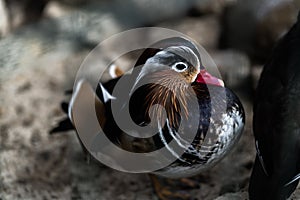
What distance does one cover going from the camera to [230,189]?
2.45 m

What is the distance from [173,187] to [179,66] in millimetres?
582

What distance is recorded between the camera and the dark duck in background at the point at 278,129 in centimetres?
198

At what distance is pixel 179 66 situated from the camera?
7.04 feet

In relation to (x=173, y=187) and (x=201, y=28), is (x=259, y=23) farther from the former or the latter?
(x=173, y=187)

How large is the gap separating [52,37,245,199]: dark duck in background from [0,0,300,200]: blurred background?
178 millimetres

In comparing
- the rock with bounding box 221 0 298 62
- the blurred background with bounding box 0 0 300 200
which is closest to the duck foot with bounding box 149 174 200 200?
the blurred background with bounding box 0 0 300 200

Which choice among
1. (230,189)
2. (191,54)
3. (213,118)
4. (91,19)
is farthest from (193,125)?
(91,19)

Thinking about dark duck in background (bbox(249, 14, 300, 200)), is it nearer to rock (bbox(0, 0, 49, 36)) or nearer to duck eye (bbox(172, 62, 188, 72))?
duck eye (bbox(172, 62, 188, 72))

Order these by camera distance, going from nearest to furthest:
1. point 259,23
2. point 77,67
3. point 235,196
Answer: point 235,196, point 259,23, point 77,67

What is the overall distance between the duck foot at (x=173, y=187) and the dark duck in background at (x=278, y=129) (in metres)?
0.46

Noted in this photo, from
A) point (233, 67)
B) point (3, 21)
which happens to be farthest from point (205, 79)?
point (3, 21)

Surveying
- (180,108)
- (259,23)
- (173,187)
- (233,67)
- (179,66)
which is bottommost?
(173,187)

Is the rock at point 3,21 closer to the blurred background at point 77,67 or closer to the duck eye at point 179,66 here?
the blurred background at point 77,67

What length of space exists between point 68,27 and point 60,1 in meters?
0.16
